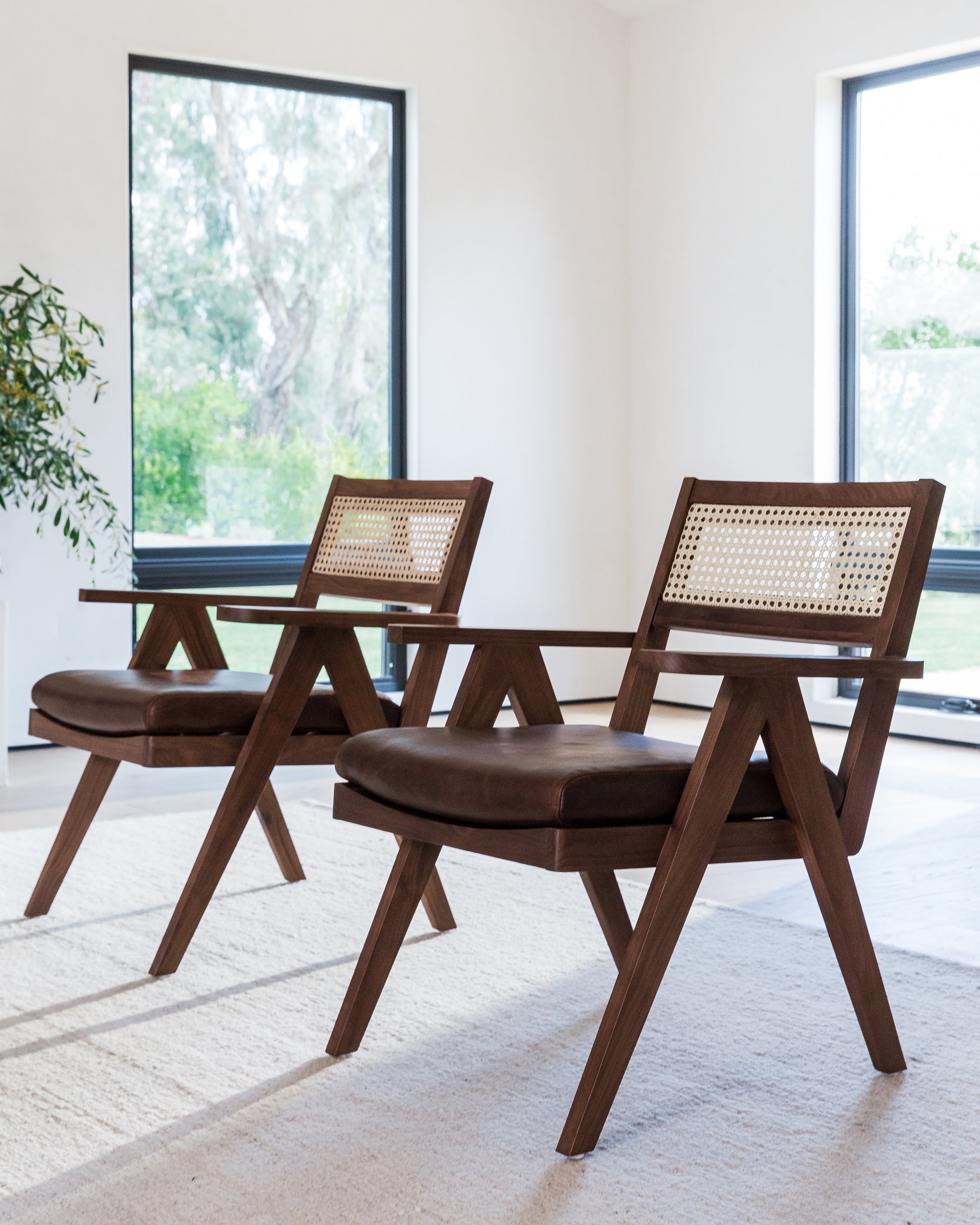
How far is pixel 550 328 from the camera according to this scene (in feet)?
20.4

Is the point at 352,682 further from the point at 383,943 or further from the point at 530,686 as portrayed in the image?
the point at 383,943

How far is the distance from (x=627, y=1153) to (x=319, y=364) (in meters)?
4.38

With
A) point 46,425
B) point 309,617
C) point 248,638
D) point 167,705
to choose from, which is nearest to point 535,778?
point 309,617

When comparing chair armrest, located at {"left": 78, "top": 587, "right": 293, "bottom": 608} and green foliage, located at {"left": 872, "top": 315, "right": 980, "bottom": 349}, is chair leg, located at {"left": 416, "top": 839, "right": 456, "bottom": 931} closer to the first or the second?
chair armrest, located at {"left": 78, "top": 587, "right": 293, "bottom": 608}

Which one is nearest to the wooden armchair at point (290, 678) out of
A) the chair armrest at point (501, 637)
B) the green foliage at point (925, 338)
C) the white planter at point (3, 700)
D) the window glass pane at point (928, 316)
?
the chair armrest at point (501, 637)

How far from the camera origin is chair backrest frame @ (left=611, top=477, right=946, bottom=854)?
207 cm

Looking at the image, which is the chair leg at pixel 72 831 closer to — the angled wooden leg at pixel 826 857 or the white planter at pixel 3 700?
the angled wooden leg at pixel 826 857

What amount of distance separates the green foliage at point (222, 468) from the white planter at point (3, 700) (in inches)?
41.6

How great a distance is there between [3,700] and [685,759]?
306 cm

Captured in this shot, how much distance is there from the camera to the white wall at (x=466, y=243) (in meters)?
5.03

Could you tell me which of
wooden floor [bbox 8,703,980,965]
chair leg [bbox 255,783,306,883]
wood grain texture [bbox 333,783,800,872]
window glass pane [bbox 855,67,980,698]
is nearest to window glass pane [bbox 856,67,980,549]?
window glass pane [bbox 855,67,980,698]

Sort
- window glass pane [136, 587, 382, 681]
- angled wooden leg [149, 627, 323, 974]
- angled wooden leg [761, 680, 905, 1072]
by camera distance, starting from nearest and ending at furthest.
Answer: angled wooden leg [761, 680, 905, 1072]
angled wooden leg [149, 627, 323, 974]
window glass pane [136, 587, 382, 681]

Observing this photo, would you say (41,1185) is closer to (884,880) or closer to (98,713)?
(98,713)

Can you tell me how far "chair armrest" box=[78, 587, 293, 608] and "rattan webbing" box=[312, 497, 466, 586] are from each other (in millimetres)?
152
